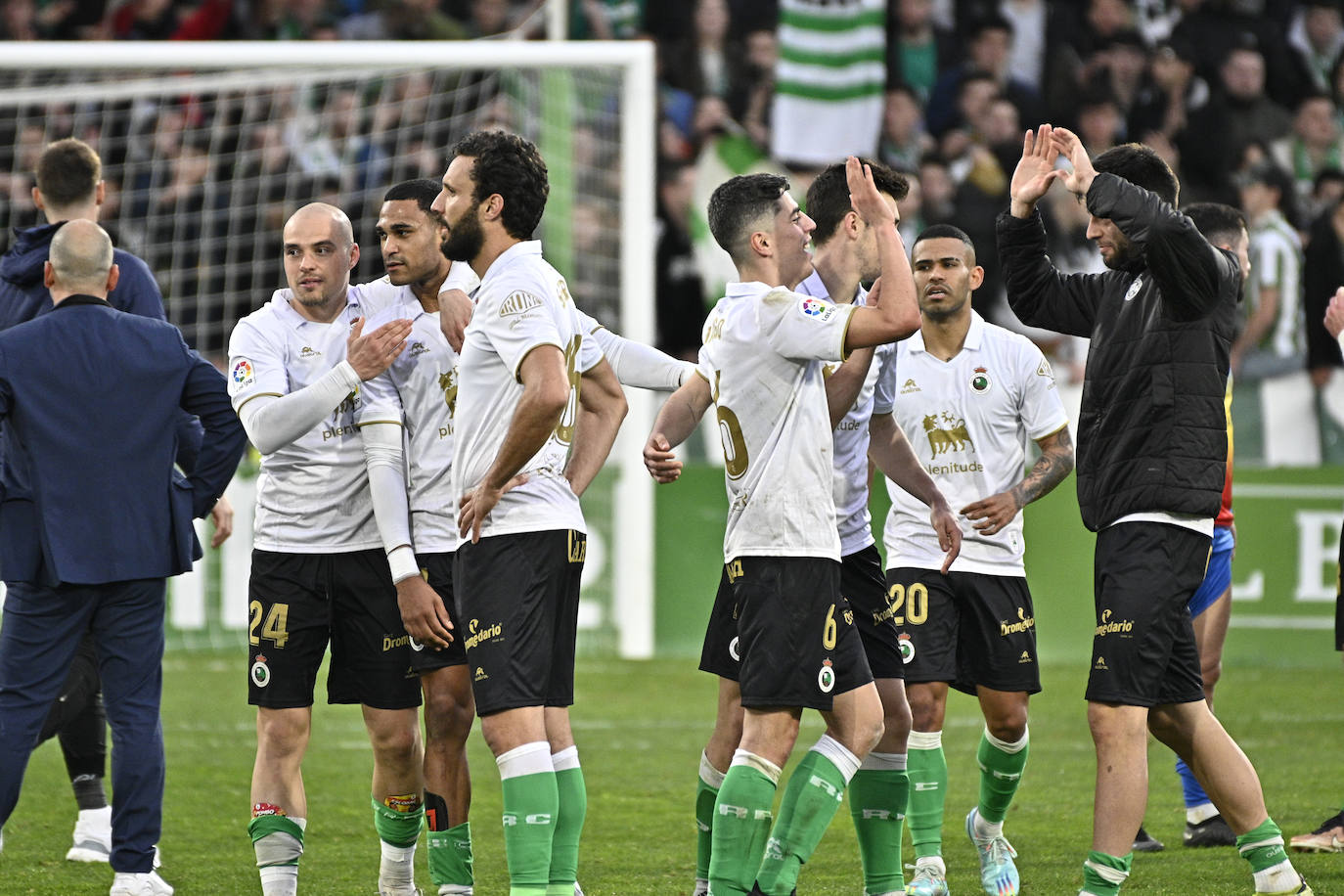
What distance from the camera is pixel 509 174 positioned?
4.90m

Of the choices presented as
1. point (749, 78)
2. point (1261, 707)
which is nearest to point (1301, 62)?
point (749, 78)

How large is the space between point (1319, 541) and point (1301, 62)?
5687 mm

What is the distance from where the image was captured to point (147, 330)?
5.77 metres

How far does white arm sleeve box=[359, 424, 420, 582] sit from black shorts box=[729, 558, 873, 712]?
1.11m

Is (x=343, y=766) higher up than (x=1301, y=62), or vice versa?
(x=1301, y=62)

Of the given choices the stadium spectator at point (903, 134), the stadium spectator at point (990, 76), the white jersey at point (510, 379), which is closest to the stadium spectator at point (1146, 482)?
the white jersey at point (510, 379)

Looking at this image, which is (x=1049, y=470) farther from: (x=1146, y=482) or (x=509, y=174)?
(x=509, y=174)

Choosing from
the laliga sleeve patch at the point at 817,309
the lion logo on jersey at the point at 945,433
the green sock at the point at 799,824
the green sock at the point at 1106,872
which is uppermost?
the laliga sleeve patch at the point at 817,309

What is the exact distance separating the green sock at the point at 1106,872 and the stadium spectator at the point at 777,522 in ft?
2.60

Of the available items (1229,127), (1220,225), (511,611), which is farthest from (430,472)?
(1229,127)

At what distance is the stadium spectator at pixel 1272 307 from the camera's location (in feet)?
45.4

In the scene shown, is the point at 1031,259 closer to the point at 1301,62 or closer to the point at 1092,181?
the point at 1092,181

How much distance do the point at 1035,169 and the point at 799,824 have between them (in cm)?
221

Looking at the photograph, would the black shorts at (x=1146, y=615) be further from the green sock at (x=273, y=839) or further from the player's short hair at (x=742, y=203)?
the green sock at (x=273, y=839)
